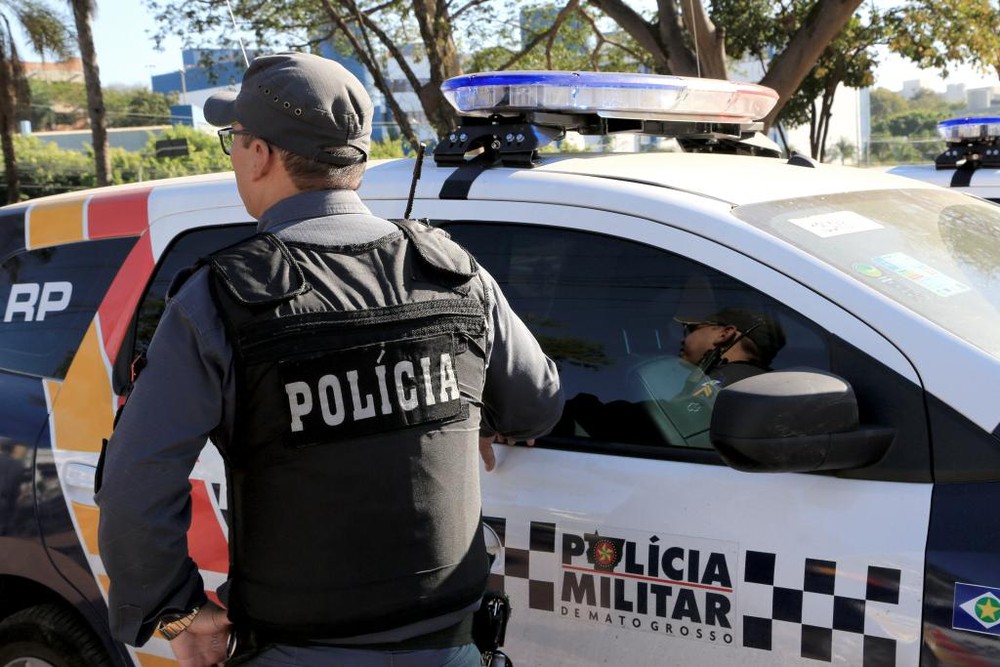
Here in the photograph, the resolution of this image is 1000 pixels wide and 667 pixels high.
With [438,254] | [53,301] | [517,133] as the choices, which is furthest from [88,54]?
[438,254]

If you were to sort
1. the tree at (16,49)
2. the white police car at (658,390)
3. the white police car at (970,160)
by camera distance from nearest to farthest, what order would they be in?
the white police car at (658,390), the white police car at (970,160), the tree at (16,49)

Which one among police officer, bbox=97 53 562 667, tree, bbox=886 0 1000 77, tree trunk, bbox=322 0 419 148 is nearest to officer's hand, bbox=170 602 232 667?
police officer, bbox=97 53 562 667

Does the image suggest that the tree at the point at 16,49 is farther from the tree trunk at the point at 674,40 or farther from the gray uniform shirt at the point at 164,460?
the gray uniform shirt at the point at 164,460

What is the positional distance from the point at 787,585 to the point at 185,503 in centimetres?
101

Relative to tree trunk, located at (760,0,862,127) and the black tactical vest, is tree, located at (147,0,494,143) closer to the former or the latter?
tree trunk, located at (760,0,862,127)

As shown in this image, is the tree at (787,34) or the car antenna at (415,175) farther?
the tree at (787,34)

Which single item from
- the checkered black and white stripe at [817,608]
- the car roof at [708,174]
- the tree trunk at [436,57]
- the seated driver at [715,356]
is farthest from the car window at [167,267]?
the tree trunk at [436,57]

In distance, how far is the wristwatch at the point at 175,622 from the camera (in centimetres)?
159

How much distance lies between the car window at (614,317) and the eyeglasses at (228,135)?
2.00 feet

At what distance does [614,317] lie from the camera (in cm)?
223

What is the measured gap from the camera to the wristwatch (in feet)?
5.22

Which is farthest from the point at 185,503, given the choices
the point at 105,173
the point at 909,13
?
the point at 105,173

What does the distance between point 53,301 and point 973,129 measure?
438 cm

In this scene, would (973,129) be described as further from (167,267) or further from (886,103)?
(886,103)
